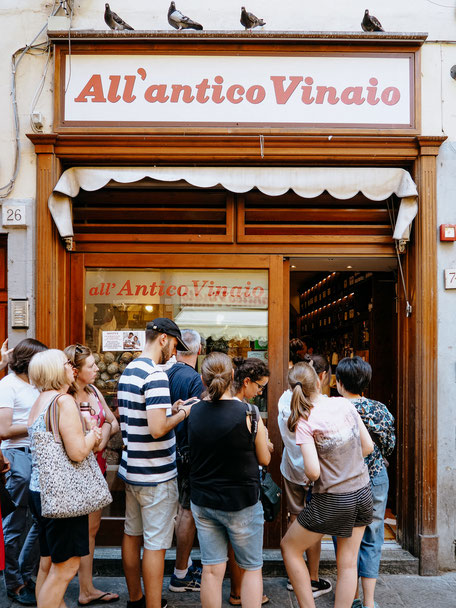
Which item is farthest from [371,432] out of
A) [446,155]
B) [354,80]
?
[354,80]

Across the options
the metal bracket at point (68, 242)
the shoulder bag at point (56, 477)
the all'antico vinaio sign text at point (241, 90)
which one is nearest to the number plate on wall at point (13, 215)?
the metal bracket at point (68, 242)

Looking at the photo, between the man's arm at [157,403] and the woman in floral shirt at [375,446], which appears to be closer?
the man's arm at [157,403]

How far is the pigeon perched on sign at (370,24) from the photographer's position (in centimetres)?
501

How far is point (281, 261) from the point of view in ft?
17.7

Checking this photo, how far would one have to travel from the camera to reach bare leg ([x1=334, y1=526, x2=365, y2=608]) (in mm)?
3701

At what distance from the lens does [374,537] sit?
4.07m

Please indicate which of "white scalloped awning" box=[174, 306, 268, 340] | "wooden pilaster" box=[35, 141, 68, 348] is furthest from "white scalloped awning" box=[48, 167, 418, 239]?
"white scalloped awning" box=[174, 306, 268, 340]

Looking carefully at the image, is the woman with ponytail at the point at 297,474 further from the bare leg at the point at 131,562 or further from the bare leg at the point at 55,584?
the bare leg at the point at 55,584

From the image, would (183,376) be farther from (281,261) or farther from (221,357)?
(281,261)

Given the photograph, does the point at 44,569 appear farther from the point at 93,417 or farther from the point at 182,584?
the point at 182,584

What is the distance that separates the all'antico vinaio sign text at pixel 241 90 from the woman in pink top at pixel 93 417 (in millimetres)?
2316

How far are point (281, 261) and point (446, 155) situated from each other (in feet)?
5.85

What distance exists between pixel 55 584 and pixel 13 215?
10.2ft

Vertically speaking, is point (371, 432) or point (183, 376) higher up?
point (183, 376)
